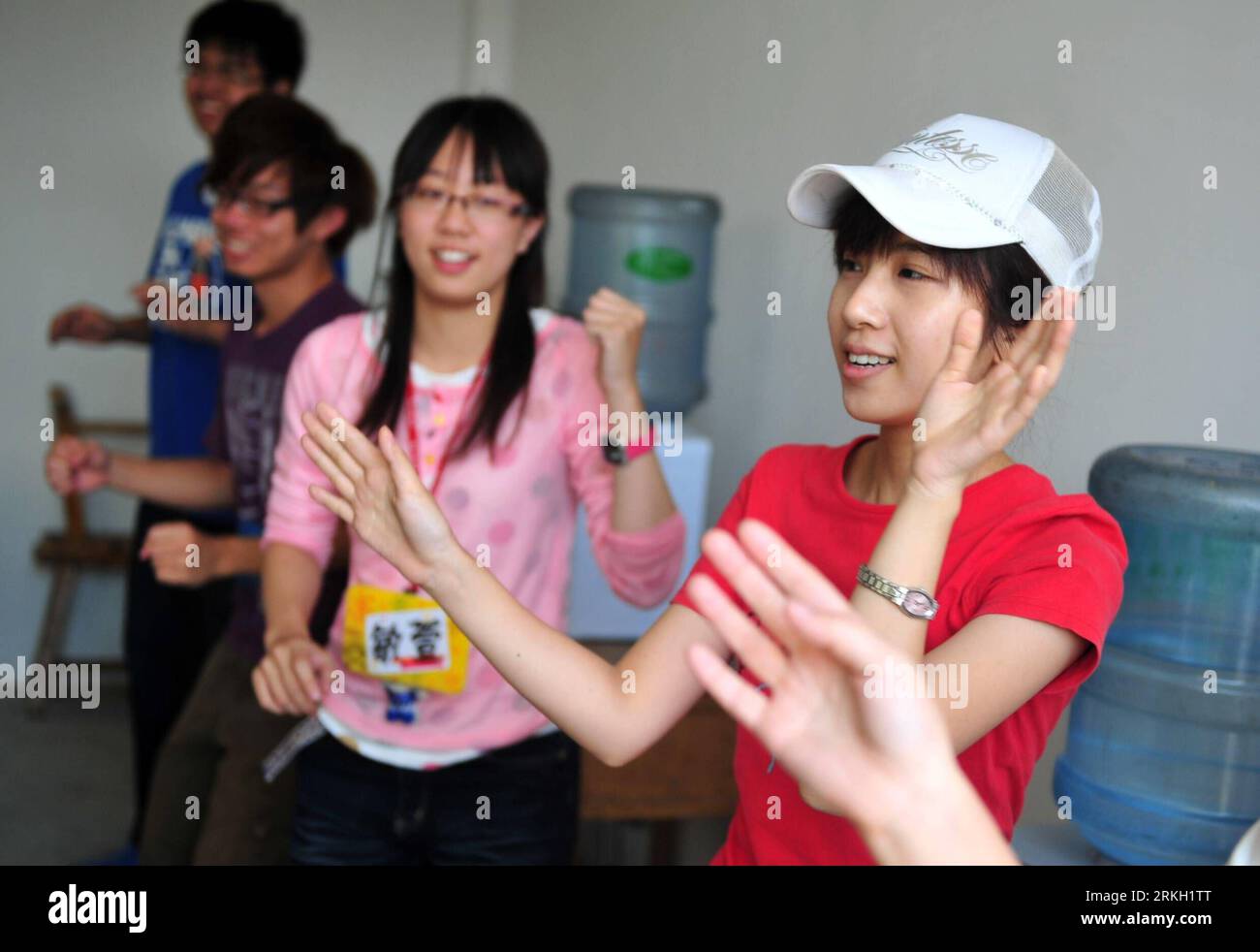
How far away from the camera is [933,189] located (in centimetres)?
112

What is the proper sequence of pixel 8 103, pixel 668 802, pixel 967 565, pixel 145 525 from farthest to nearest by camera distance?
pixel 8 103 → pixel 145 525 → pixel 668 802 → pixel 967 565

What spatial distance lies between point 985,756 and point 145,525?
2.14m

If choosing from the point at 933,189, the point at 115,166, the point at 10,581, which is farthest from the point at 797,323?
the point at 10,581

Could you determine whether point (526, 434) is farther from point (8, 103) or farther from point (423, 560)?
point (8, 103)

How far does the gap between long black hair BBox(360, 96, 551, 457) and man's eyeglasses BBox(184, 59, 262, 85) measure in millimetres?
1336

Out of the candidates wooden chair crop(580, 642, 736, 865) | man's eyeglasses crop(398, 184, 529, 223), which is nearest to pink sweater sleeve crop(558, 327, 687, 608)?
man's eyeglasses crop(398, 184, 529, 223)

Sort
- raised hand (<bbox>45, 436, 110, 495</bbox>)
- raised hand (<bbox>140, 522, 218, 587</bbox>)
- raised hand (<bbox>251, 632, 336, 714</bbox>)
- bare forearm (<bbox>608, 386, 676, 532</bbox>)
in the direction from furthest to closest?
1. raised hand (<bbox>45, 436, 110, 495</bbox>)
2. raised hand (<bbox>140, 522, 218, 587</bbox>)
3. bare forearm (<bbox>608, 386, 676, 532</bbox>)
4. raised hand (<bbox>251, 632, 336, 714</bbox>)

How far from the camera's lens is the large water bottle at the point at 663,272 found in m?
2.88

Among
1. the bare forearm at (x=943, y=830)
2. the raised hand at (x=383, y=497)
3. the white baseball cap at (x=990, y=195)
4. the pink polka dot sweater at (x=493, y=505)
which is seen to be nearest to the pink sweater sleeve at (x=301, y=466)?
the pink polka dot sweater at (x=493, y=505)

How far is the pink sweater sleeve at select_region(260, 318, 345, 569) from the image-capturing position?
1787 mm

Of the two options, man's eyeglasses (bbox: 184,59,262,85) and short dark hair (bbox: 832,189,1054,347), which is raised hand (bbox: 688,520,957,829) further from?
man's eyeglasses (bbox: 184,59,262,85)

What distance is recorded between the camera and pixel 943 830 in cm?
74

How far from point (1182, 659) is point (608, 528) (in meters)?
0.71

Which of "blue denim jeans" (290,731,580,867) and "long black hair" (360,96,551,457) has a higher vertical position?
"long black hair" (360,96,551,457)
